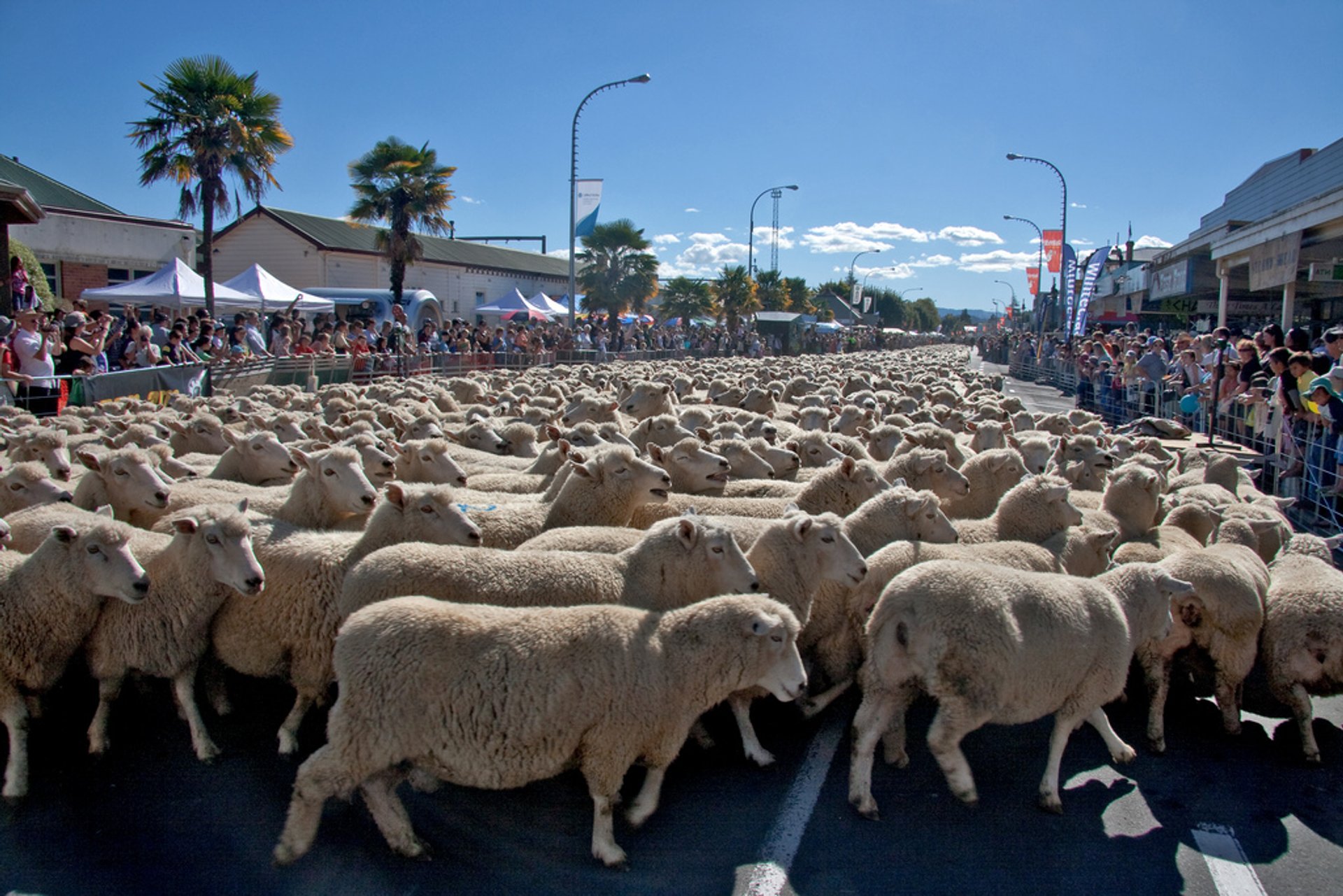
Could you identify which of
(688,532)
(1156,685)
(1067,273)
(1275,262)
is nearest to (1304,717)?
(1156,685)

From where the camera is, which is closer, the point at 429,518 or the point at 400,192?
the point at 429,518

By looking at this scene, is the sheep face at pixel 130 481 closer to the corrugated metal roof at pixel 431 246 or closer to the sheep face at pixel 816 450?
the sheep face at pixel 816 450

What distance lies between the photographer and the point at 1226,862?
372cm

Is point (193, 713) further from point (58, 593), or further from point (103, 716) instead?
point (58, 593)

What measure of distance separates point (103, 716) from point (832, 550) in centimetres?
380

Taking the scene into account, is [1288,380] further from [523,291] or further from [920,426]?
[523,291]

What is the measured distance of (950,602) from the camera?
4.05 metres

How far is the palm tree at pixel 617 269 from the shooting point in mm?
43688

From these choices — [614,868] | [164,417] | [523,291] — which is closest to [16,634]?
[614,868]

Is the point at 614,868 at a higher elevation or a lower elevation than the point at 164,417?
lower

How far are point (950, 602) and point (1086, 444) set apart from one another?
5249 millimetres

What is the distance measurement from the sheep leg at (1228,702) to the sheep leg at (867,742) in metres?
2.00

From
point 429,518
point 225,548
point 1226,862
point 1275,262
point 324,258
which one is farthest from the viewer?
point 324,258

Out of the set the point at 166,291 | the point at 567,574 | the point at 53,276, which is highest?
the point at 53,276
